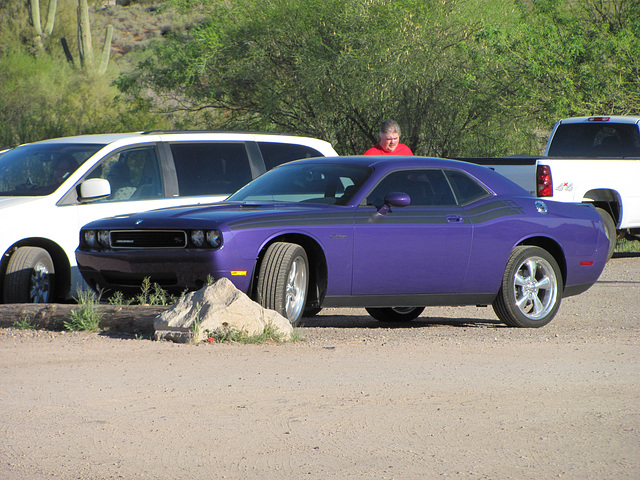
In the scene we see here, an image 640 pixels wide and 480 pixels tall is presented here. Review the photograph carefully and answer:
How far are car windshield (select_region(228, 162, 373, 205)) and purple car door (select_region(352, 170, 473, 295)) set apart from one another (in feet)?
0.73

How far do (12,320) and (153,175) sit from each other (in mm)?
2736

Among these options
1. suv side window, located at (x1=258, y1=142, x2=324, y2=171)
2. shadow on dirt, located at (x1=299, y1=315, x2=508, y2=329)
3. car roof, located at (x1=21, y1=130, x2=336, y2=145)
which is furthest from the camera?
suv side window, located at (x1=258, y1=142, x2=324, y2=171)

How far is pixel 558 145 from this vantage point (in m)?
17.7

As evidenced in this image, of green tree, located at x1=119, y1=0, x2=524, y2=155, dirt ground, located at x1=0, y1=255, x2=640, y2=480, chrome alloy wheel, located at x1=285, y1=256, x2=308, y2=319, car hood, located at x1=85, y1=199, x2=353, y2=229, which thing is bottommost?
dirt ground, located at x1=0, y1=255, x2=640, y2=480

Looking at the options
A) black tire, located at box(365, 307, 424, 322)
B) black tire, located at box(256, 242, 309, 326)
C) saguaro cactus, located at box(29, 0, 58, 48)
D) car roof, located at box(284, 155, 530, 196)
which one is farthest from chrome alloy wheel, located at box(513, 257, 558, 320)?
saguaro cactus, located at box(29, 0, 58, 48)

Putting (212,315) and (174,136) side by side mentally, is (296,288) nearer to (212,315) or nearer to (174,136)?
(212,315)

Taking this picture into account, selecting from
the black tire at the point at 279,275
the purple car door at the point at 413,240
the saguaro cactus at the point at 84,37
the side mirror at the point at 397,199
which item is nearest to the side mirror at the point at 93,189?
the black tire at the point at 279,275

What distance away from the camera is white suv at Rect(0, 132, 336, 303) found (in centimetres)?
951

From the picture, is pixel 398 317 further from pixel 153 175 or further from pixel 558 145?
pixel 558 145

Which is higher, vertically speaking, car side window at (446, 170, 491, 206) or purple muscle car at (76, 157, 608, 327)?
car side window at (446, 170, 491, 206)

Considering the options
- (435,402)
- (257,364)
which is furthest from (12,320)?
(435,402)

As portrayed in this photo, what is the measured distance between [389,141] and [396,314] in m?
2.91

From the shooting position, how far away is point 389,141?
1258 cm

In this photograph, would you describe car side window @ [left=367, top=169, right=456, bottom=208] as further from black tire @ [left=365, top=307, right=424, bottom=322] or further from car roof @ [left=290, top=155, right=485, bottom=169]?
black tire @ [left=365, top=307, right=424, bottom=322]
